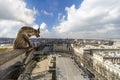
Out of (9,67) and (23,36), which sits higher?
(23,36)

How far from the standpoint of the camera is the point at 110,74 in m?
52.5

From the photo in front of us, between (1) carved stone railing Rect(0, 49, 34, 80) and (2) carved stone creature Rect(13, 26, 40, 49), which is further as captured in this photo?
(2) carved stone creature Rect(13, 26, 40, 49)

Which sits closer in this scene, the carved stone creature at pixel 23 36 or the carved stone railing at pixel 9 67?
the carved stone railing at pixel 9 67

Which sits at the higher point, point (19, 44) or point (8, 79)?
point (19, 44)

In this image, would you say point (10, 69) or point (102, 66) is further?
point (102, 66)

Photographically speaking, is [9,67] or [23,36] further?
[23,36]

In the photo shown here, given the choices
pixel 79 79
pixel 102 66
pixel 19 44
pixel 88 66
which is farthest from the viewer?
pixel 88 66

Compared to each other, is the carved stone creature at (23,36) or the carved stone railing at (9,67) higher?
the carved stone creature at (23,36)

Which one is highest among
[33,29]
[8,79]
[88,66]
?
[33,29]

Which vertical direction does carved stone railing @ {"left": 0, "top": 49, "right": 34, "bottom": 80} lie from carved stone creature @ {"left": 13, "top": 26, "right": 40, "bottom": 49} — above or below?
below

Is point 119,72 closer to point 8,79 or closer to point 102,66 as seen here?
point 102,66

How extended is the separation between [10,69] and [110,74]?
4983 cm

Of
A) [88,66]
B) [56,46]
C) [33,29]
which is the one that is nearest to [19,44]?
[33,29]

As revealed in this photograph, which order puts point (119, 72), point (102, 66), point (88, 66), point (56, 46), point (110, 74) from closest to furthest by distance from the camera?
point (119, 72)
point (110, 74)
point (102, 66)
point (88, 66)
point (56, 46)
